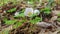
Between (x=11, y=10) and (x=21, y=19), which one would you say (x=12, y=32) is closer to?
(x=21, y=19)

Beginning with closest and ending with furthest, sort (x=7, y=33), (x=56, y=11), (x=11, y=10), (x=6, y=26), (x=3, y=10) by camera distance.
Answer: (x=7, y=33) < (x=6, y=26) < (x=56, y=11) < (x=11, y=10) < (x=3, y=10)

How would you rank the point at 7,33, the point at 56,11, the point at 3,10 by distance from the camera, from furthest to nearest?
the point at 3,10, the point at 56,11, the point at 7,33

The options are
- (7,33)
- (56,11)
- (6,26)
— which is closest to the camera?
(7,33)

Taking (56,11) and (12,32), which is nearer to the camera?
(12,32)

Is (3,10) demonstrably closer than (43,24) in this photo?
No

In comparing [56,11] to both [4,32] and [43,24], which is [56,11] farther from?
[4,32]

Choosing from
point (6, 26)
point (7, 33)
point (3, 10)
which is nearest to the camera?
point (7, 33)

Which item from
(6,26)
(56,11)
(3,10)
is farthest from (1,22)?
(56,11)

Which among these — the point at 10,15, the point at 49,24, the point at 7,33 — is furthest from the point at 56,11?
the point at 7,33

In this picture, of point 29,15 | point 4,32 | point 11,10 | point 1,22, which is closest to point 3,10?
point 11,10
